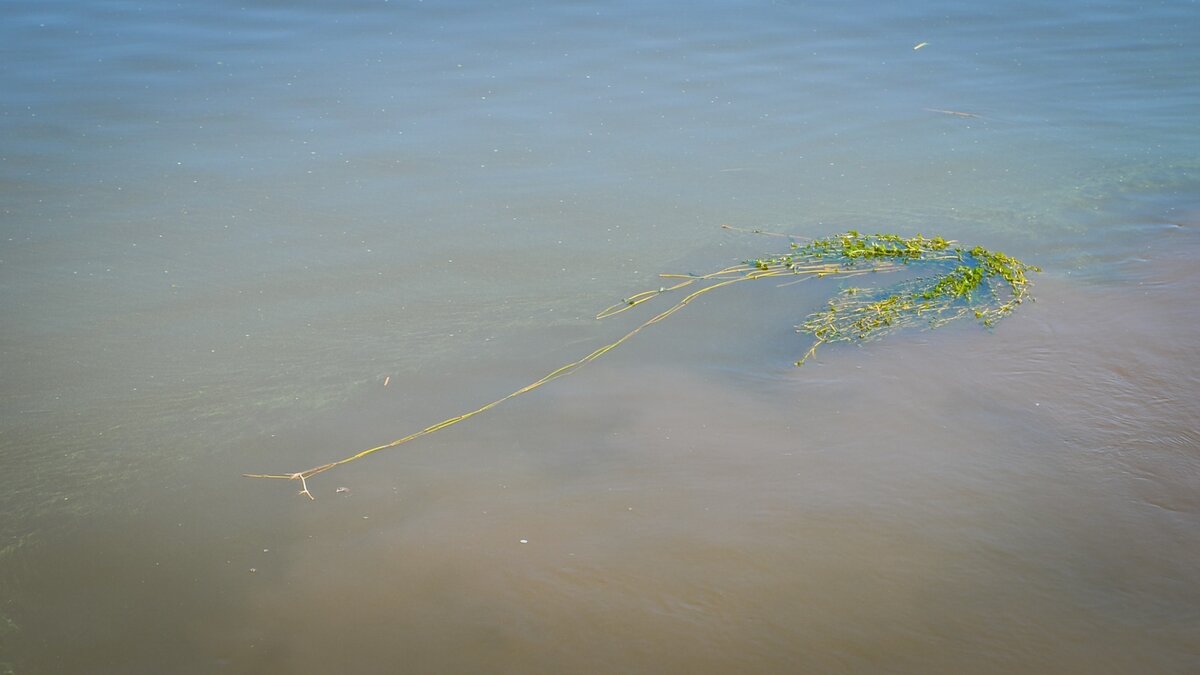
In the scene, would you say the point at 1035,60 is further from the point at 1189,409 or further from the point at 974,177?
the point at 1189,409

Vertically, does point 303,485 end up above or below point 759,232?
below

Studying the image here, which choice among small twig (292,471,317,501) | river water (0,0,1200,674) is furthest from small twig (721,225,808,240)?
small twig (292,471,317,501)

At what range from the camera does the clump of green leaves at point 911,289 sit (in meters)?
4.20

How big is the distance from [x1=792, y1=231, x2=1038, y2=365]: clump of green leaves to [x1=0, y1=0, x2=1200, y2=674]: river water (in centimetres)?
12

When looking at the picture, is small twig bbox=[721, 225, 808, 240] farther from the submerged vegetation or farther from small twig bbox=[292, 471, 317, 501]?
small twig bbox=[292, 471, 317, 501]

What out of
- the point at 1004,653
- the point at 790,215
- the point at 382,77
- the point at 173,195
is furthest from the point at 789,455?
the point at 382,77

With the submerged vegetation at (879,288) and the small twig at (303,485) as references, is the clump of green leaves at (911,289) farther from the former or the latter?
the small twig at (303,485)

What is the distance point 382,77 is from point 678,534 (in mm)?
4786

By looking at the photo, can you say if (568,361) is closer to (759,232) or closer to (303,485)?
(303,485)

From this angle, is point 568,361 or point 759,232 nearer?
point 568,361

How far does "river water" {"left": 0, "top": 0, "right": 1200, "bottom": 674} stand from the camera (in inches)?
108

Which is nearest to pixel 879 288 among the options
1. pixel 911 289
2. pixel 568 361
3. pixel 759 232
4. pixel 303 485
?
pixel 911 289

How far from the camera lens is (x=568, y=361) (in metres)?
3.98

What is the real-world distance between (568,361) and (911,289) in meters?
1.69
